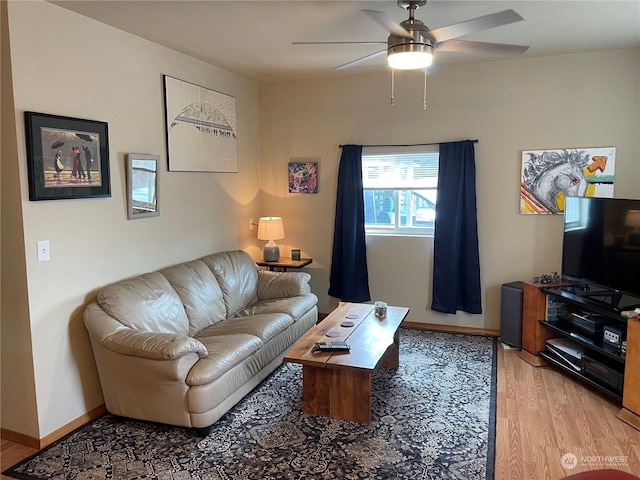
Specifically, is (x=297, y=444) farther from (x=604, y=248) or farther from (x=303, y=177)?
(x=303, y=177)

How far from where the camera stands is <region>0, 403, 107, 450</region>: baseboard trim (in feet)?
9.14

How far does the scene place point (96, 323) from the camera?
288cm

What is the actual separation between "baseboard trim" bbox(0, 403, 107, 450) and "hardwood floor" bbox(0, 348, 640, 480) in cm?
3

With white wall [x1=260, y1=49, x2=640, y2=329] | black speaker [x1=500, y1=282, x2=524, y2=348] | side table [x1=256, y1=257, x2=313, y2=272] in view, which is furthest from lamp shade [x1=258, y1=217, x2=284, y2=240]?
black speaker [x1=500, y1=282, x2=524, y2=348]

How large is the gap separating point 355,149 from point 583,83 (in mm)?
2135

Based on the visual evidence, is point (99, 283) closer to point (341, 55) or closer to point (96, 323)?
point (96, 323)

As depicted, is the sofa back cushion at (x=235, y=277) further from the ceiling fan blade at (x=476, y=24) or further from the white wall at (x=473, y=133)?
the ceiling fan blade at (x=476, y=24)

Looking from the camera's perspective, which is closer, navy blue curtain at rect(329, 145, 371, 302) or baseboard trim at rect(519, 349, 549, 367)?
baseboard trim at rect(519, 349, 549, 367)

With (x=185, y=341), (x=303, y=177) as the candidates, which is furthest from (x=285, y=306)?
(x=303, y=177)

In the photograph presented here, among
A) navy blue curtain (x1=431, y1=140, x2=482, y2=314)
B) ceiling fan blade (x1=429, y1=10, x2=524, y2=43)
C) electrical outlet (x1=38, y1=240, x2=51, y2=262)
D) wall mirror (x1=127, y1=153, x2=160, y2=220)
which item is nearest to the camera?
ceiling fan blade (x1=429, y1=10, x2=524, y2=43)

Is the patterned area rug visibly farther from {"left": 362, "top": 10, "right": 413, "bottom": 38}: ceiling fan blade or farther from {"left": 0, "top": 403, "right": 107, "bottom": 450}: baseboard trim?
{"left": 362, "top": 10, "right": 413, "bottom": 38}: ceiling fan blade

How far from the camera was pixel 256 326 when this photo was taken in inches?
138

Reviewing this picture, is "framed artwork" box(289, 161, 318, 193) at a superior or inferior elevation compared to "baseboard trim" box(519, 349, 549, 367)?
superior

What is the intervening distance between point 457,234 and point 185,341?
A: 2.86 meters
